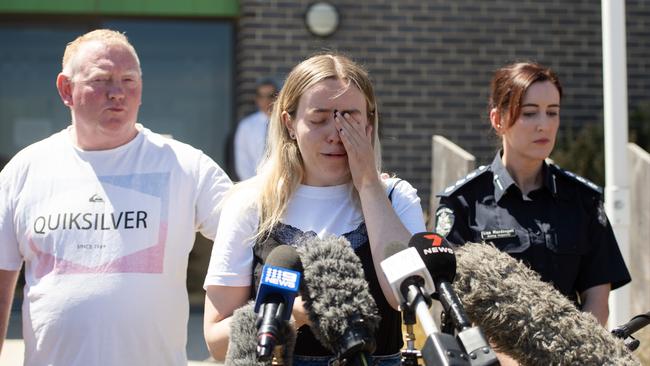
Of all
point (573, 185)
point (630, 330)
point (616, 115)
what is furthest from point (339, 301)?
point (616, 115)

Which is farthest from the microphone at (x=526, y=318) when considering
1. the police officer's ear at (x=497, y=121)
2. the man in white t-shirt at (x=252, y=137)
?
the man in white t-shirt at (x=252, y=137)

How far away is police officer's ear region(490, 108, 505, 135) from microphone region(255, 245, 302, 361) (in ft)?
7.05

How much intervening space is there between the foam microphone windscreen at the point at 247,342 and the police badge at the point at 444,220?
5.61 ft

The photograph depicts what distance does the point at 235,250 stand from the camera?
10.7ft

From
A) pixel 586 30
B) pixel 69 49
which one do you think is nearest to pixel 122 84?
pixel 69 49

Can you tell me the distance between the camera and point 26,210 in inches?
154

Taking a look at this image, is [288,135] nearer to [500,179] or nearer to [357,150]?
[357,150]

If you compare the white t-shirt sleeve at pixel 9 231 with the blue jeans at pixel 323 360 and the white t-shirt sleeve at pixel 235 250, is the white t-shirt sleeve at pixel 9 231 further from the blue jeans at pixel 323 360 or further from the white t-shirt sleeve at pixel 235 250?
the blue jeans at pixel 323 360

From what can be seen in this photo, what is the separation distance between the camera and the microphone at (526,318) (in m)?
2.85

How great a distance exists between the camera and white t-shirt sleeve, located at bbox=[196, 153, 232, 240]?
3.92 meters

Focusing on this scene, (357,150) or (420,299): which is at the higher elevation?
(357,150)

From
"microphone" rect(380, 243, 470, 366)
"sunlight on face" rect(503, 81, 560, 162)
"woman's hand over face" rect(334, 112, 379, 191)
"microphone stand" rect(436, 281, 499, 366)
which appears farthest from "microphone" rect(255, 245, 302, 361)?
"sunlight on face" rect(503, 81, 560, 162)

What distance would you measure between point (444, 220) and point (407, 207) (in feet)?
3.01

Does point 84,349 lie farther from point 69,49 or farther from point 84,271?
point 69,49
